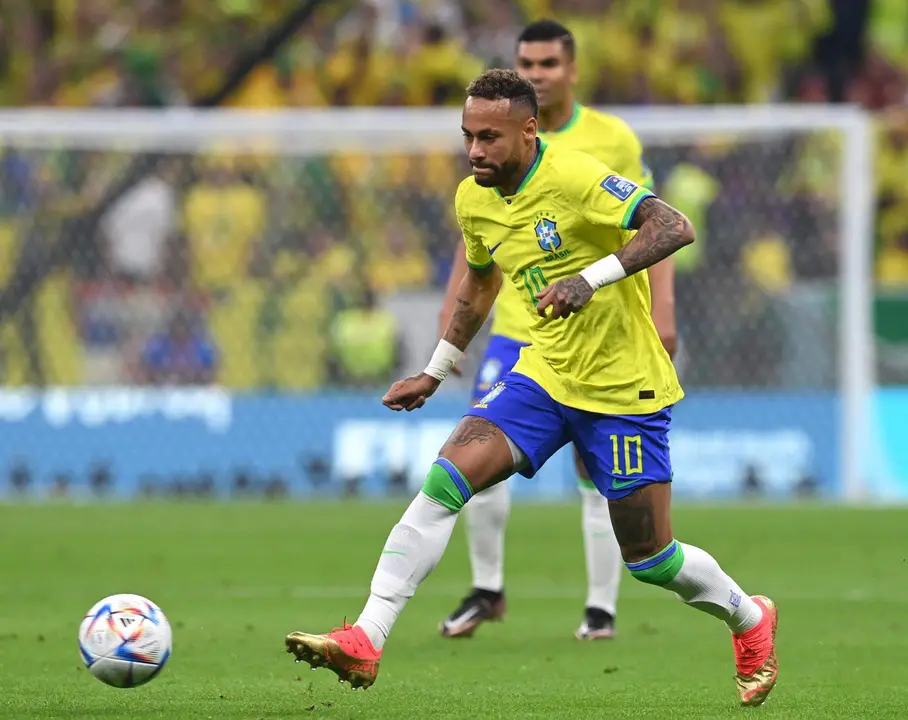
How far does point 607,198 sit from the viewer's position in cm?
583

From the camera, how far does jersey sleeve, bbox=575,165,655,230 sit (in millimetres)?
5781

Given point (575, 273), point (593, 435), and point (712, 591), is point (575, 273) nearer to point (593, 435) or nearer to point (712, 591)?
point (593, 435)

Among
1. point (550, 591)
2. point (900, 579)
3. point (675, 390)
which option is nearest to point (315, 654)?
point (675, 390)

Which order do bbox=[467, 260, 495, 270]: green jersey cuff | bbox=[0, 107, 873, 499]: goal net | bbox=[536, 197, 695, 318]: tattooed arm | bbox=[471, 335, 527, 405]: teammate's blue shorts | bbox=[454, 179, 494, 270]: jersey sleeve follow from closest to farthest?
bbox=[536, 197, 695, 318]: tattooed arm, bbox=[454, 179, 494, 270]: jersey sleeve, bbox=[467, 260, 495, 270]: green jersey cuff, bbox=[471, 335, 527, 405]: teammate's blue shorts, bbox=[0, 107, 873, 499]: goal net

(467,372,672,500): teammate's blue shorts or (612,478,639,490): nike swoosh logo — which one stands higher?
(467,372,672,500): teammate's blue shorts

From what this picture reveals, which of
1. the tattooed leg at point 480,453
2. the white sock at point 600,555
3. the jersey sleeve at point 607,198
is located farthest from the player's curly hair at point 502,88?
the white sock at point 600,555

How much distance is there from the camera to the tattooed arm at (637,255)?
5500mm

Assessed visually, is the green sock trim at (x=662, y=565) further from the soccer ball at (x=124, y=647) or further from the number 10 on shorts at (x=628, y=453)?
the soccer ball at (x=124, y=647)

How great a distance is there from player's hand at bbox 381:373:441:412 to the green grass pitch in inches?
41.2

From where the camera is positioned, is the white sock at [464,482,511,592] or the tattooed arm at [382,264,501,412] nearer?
the tattooed arm at [382,264,501,412]

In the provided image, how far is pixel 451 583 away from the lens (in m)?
10.4

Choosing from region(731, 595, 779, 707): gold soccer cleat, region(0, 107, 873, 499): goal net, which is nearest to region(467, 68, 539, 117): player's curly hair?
region(731, 595, 779, 707): gold soccer cleat

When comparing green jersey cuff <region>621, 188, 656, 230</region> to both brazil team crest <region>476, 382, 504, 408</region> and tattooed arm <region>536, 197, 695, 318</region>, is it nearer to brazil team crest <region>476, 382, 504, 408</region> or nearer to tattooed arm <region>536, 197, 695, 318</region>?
tattooed arm <region>536, 197, 695, 318</region>

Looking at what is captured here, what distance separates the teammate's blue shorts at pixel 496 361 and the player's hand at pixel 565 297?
7.94 ft
